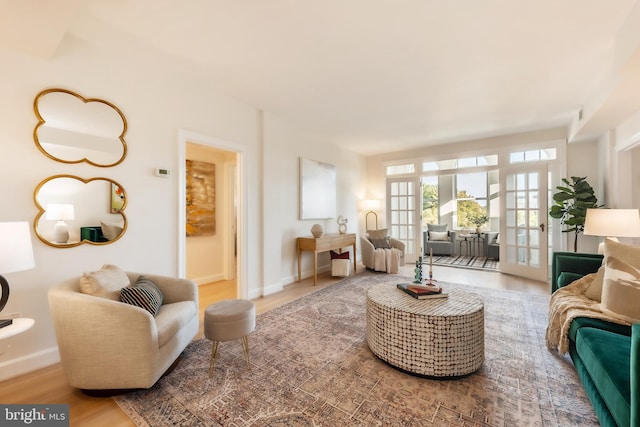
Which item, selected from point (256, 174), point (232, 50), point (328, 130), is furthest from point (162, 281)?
point (328, 130)

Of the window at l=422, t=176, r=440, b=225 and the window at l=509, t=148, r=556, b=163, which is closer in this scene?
the window at l=509, t=148, r=556, b=163

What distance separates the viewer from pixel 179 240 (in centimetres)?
291

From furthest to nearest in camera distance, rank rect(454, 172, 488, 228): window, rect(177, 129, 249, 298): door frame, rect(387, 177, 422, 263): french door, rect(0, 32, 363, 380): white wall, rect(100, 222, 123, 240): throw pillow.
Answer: rect(454, 172, 488, 228): window < rect(387, 177, 422, 263): french door < rect(177, 129, 249, 298): door frame < rect(100, 222, 123, 240): throw pillow < rect(0, 32, 363, 380): white wall

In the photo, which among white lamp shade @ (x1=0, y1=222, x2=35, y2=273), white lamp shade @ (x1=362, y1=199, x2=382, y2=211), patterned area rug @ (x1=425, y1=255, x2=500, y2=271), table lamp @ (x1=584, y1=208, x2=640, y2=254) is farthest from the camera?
white lamp shade @ (x1=362, y1=199, x2=382, y2=211)

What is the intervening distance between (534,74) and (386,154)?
3764mm

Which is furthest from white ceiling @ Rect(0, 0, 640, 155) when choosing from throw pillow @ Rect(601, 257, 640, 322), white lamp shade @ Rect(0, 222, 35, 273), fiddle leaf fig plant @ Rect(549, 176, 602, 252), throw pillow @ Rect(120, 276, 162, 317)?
throw pillow @ Rect(120, 276, 162, 317)

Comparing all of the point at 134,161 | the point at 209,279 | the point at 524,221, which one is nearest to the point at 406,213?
the point at 524,221

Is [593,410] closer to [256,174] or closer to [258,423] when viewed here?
[258,423]

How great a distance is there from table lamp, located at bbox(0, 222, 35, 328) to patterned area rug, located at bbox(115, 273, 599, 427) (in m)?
0.95

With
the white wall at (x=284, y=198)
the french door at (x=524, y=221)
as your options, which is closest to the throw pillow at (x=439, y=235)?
the french door at (x=524, y=221)

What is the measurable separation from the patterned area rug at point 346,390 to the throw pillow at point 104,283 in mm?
681

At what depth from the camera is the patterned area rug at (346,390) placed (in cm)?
152

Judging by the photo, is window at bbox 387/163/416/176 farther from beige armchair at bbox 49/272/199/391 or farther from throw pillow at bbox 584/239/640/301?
beige armchair at bbox 49/272/199/391

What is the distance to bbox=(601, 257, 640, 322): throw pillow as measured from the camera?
5.53 feet
